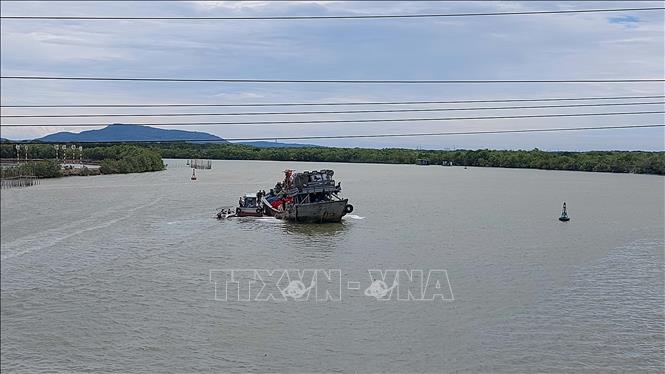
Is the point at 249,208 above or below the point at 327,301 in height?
above

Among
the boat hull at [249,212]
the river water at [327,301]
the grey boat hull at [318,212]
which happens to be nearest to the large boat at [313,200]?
the grey boat hull at [318,212]

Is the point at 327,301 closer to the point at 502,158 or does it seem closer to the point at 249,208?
the point at 249,208

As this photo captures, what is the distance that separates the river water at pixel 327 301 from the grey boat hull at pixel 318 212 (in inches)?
25.2

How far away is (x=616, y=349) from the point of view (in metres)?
11.4

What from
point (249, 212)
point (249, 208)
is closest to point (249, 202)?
point (249, 208)

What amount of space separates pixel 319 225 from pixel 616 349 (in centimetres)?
1822

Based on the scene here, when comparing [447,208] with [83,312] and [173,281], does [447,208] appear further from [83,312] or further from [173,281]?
[83,312]

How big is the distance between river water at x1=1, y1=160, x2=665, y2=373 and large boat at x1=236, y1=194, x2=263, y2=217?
1835mm

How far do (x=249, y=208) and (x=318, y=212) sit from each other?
13.2 ft

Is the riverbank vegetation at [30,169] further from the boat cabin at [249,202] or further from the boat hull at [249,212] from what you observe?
the boat cabin at [249,202]

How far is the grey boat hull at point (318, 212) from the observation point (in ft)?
94.8

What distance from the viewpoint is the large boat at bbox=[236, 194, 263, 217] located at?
102ft

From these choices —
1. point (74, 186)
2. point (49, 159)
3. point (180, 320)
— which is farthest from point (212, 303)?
point (74, 186)

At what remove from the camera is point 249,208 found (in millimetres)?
31344
